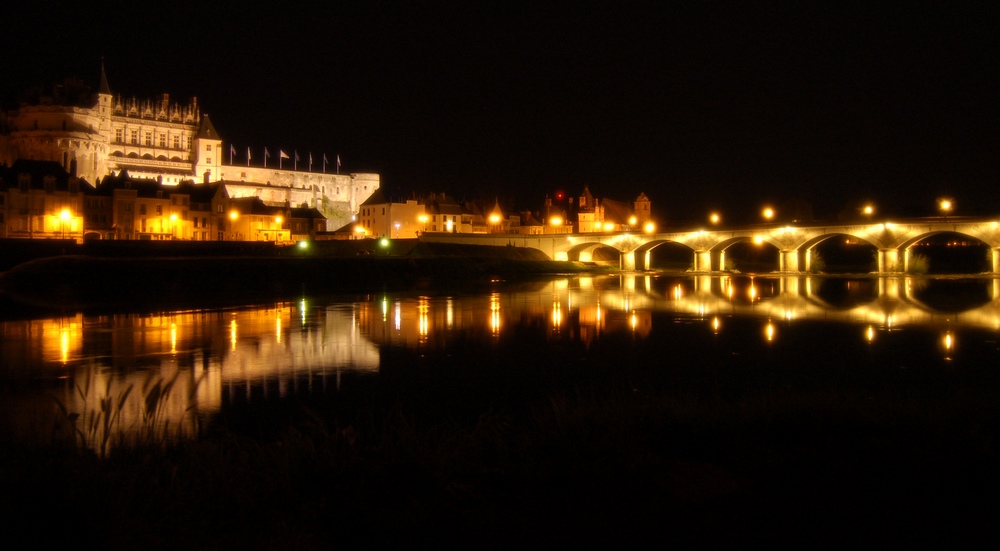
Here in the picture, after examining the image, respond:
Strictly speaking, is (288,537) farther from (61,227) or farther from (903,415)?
(61,227)

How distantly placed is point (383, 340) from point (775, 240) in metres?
63.8

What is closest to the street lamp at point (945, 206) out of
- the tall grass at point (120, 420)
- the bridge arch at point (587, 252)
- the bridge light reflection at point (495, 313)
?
the bridge arch at point (587, 252)

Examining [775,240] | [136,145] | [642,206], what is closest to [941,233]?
[775,240]

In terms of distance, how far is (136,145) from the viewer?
103m

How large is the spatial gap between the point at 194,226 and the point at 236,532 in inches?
3075

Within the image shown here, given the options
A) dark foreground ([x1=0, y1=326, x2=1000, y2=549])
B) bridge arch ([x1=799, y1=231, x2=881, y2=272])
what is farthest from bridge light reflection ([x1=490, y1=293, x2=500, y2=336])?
bridge arch ([x1=799, y1=231, x2=881, y2=272])

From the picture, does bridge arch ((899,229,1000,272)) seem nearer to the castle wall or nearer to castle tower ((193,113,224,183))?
the castle wall

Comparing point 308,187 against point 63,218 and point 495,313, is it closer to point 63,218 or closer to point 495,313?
point 63,218

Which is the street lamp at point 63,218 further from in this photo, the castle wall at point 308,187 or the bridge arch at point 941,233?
the bridge arch at point 941,233

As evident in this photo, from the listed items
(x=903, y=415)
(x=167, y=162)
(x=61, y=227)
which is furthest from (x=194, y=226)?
(x=903, y=415)

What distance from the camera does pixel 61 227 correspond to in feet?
223

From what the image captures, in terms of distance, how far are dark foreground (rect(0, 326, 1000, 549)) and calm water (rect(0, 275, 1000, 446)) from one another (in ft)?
4.46

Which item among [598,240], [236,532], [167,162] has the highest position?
[167,162]

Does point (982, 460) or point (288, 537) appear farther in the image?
point (982, 460)
